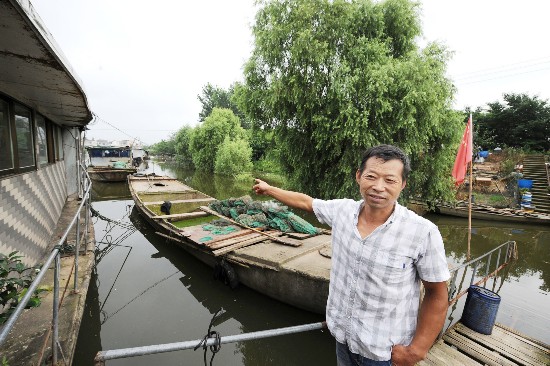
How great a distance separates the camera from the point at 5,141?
4488 millimetres

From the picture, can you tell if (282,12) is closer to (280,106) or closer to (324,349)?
(280,106)

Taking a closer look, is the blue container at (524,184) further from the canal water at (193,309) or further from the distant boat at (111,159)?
the distant boat at (111,159)

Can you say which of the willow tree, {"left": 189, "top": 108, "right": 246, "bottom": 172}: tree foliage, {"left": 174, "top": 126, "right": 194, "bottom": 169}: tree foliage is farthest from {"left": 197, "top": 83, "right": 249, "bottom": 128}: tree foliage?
the willow tree

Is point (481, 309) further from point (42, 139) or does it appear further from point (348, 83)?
point (42, 139)

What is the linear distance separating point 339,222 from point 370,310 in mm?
531

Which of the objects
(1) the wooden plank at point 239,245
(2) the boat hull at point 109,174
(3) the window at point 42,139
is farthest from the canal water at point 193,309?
(2) the boat hull at point 109,174

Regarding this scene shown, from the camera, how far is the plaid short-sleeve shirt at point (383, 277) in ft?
4.61

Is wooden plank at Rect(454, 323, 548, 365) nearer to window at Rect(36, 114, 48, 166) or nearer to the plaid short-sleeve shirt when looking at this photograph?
the plaid short-sleeve shirt

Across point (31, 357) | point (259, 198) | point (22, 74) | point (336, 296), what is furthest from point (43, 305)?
point (259, 198)

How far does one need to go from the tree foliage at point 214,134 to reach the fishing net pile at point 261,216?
23.7 m

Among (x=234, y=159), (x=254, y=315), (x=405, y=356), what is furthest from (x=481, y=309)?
(x=234, y=159)

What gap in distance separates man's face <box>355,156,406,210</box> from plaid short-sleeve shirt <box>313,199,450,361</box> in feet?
0.29

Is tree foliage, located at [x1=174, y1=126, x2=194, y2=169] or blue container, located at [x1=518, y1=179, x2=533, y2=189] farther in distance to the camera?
tree foliage, located at [x1=174, y1=126, x2=194, y2=169]

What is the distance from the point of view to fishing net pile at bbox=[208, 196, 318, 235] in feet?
24.2
